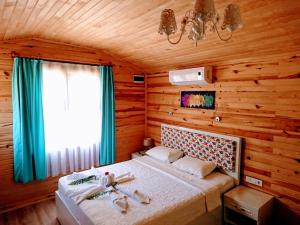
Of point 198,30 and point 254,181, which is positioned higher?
point 198,30

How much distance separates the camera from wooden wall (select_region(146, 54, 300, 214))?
248cm

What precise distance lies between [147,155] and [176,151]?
61cm

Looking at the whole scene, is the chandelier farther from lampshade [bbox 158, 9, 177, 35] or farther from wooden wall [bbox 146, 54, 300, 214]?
wooden wall [bbox 146, 54, 300, 214]

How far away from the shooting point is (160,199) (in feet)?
7.90

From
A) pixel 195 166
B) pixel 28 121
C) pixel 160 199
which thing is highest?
pixel 28 121

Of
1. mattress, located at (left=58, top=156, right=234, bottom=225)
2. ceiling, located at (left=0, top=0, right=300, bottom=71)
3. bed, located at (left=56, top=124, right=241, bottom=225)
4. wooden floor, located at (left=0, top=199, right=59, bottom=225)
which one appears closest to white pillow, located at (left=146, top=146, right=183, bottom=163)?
bed, located at (left=56, top=124, right=241, bottom=225)

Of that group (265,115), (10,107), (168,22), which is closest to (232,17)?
(168,22)

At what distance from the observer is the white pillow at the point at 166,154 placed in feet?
11.7

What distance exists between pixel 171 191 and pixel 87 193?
977 mm

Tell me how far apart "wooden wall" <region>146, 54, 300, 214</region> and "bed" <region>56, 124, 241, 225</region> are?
0.65ft

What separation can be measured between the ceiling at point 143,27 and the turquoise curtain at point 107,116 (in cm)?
58

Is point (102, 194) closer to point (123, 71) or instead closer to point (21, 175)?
point (21, 175)

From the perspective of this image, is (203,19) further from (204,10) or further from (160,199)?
(160,199)

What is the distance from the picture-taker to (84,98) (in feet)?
12.4
